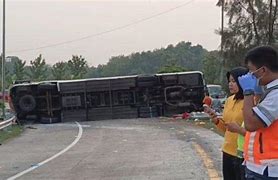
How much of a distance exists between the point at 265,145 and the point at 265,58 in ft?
2.11

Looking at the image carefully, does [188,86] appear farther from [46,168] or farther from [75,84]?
[46,168]

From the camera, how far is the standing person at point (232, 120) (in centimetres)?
601

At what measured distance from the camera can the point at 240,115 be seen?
609cm

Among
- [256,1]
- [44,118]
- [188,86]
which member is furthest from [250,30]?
[44,118]

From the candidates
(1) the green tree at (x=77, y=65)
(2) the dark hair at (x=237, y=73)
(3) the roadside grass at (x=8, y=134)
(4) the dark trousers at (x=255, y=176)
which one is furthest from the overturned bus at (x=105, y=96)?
(1) the green tree at (x=77, y=65)

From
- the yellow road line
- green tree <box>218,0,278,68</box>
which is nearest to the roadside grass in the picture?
the yellow road line

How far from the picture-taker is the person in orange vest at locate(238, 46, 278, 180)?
14.5 feet

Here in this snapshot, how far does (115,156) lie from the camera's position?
14.7 meters

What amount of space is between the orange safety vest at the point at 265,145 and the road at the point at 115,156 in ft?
19.0

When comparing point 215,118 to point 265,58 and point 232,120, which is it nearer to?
point 232,120

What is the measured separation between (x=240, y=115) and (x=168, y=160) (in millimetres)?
7419

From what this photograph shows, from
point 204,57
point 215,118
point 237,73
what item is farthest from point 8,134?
point 204,57

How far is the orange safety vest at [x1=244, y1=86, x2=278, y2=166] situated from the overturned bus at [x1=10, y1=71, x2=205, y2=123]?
2676cm

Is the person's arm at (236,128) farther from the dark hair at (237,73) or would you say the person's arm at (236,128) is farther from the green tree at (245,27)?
the green tree at (245,27)
